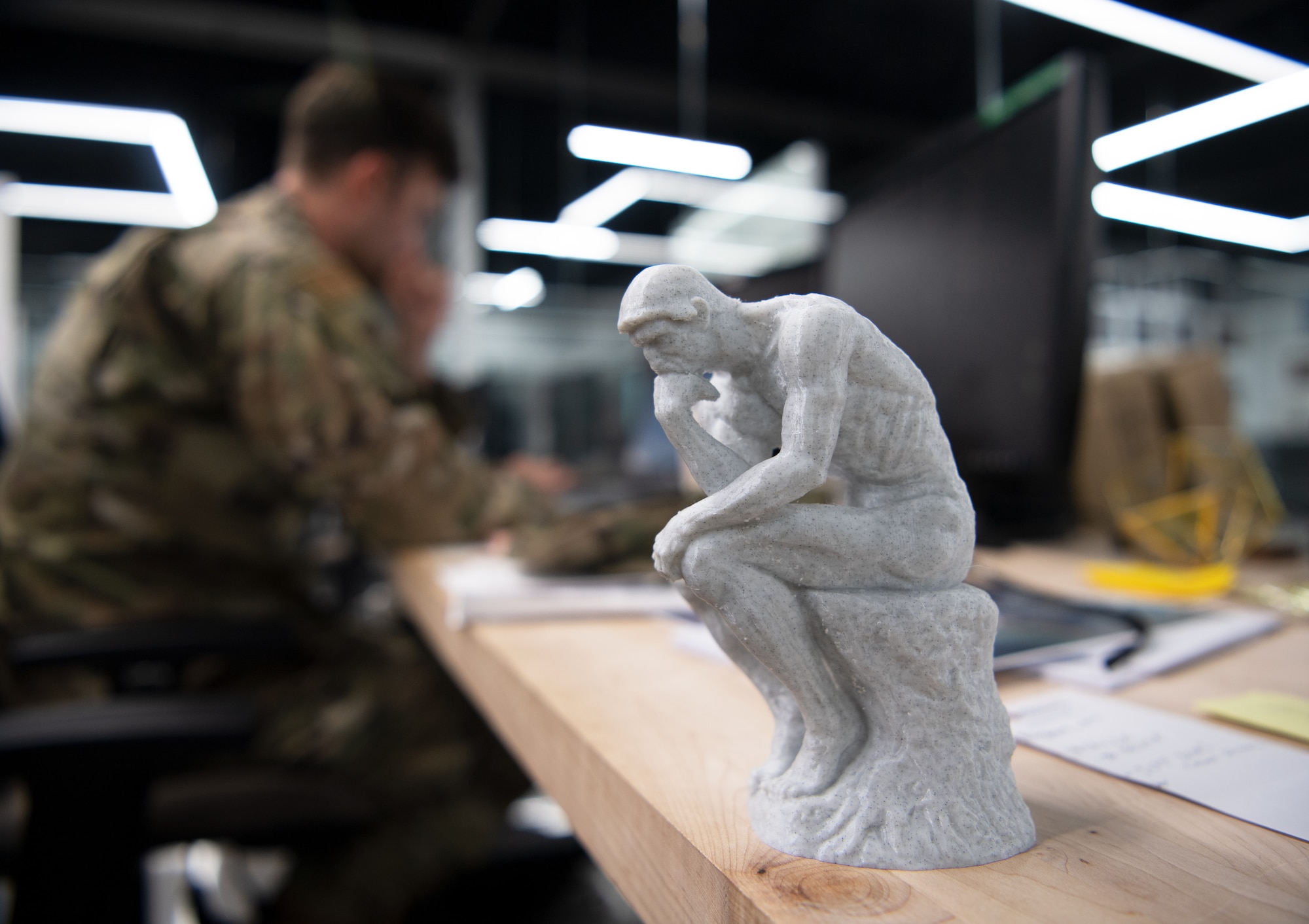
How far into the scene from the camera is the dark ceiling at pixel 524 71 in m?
3.30

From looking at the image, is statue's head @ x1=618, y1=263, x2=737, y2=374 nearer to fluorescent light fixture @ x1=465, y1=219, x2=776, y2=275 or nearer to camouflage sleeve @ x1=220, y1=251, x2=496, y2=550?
camouflage sleeve @ x1=220, y1=251, x2=496, y2=550

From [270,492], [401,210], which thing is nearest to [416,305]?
[401,210]

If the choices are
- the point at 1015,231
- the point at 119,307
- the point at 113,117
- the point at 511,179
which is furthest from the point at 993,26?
the point at 113,117

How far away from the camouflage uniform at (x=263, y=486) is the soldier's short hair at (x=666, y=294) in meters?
1.06

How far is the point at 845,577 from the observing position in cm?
41

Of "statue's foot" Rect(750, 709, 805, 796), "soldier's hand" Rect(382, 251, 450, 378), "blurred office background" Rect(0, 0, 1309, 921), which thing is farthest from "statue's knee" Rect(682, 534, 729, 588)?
"soldier's hand" Rect(382, 251, 450, 378)

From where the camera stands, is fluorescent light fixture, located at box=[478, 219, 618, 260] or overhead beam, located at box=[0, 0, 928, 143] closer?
overhead beam, located at box=[0, 0, 928, 143]

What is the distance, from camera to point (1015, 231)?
1153 millimetres

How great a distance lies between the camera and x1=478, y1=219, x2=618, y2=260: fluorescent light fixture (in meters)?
3.89

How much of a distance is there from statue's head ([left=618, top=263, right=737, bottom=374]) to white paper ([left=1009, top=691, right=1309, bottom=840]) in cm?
34

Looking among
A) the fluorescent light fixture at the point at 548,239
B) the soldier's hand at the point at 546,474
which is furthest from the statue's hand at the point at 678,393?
the fluorescent light fixture at the point at 548,239

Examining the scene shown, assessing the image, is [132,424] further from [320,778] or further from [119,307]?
[320,778]

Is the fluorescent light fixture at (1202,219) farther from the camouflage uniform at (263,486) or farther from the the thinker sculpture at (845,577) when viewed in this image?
the camouflage uniform at (263,486)

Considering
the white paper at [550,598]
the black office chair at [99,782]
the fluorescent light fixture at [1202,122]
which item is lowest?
the black office chair at [99,782]
